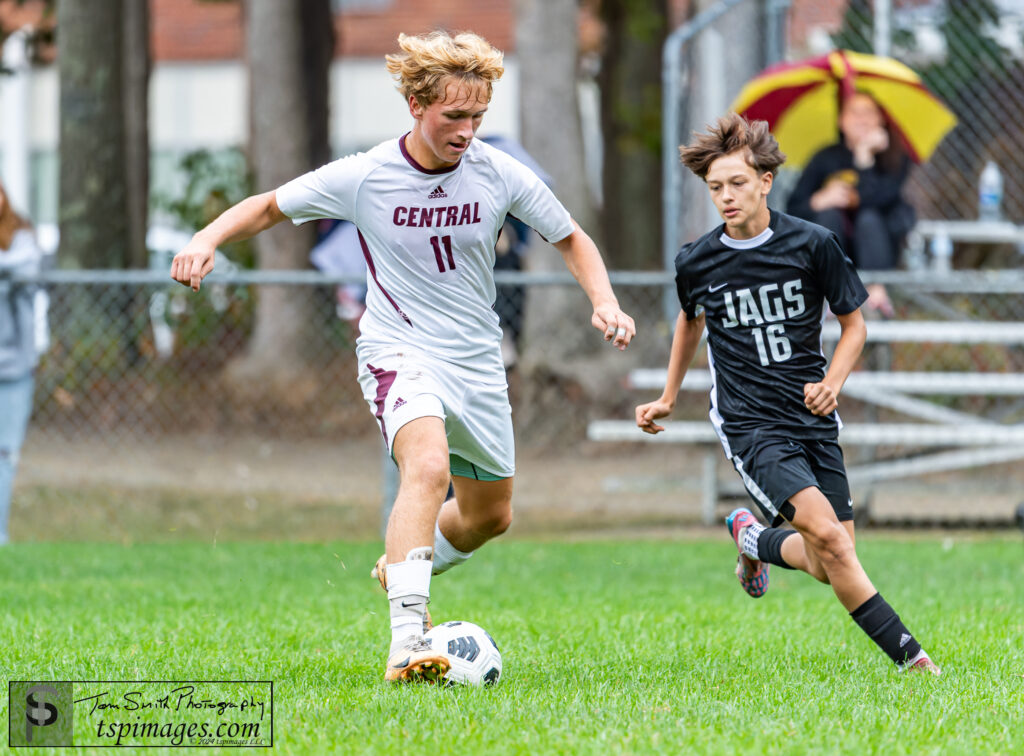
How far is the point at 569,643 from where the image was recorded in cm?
564

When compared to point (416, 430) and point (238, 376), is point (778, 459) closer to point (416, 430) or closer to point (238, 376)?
point (416, 430)

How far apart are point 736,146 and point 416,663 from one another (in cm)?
209

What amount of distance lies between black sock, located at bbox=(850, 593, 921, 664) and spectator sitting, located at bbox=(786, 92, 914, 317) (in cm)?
492

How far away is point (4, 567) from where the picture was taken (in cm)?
804

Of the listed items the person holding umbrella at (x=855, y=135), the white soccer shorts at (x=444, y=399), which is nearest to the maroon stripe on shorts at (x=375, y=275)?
the white soccer shorts at (x=444, y=399)

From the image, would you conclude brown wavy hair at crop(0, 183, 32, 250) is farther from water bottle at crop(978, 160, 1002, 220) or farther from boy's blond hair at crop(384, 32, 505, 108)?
water bottle at crop(978, 160, 1002, 220)

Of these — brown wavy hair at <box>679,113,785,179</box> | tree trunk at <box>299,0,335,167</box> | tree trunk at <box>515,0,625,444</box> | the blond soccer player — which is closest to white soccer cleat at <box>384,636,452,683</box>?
the blond soccer player

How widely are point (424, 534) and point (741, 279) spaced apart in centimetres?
144

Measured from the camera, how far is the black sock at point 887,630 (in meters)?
4.92

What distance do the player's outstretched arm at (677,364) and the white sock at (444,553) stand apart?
0.85m

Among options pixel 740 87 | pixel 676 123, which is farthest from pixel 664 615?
pixel 740 87

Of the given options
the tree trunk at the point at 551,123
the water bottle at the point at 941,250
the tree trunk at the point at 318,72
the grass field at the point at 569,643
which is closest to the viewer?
the grass field at the point at 569,643

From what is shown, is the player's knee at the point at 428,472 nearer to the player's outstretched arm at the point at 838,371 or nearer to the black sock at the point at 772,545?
the player's outstretched arm at the point at 838,371

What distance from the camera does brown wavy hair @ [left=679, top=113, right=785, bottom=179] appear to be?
5184 millimetres
